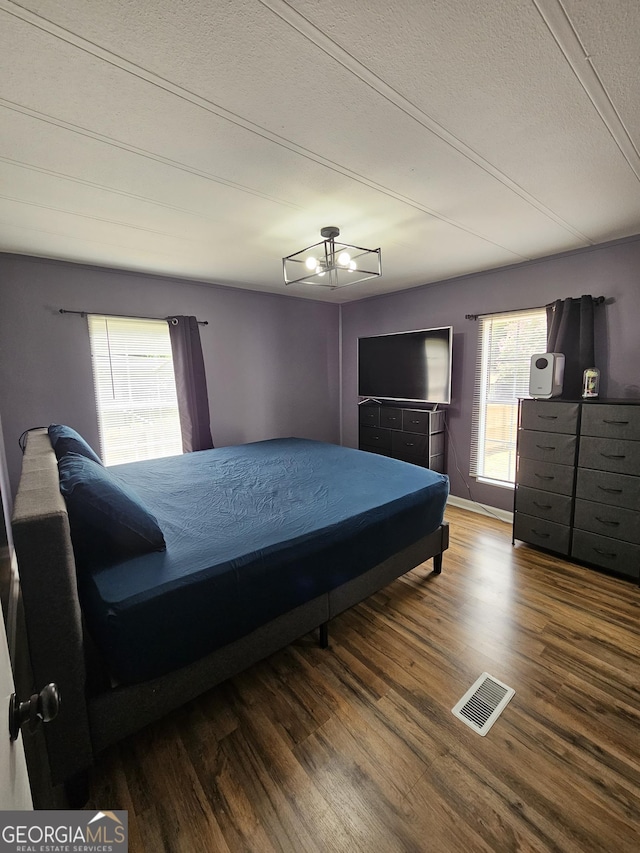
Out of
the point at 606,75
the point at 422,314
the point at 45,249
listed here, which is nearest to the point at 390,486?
the point at 606,75

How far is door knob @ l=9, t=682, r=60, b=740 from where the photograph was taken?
647 mm

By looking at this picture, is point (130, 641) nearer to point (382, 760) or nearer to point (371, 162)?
point (382, 760)

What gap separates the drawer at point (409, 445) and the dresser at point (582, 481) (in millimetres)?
1031

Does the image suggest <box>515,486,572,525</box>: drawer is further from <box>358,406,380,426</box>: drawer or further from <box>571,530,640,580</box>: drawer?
<box>358,406,380,426</box>: drawer

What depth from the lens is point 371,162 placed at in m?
1.66

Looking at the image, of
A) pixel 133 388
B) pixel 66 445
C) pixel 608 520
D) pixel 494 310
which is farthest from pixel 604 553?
pixel 133 388

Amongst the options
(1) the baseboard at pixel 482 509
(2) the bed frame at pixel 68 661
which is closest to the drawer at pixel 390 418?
(1) the baseboard at pixel 482 509

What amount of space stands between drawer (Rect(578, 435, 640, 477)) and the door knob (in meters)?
3.14

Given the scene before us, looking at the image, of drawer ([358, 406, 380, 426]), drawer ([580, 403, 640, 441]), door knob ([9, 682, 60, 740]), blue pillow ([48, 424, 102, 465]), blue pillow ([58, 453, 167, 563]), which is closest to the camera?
door knob ([9, 682, 60, 740])

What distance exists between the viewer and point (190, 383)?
3.72 metres

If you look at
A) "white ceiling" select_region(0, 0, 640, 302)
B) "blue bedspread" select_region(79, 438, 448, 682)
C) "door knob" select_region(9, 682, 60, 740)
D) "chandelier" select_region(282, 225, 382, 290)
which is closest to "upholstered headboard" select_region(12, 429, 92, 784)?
"blue bedspread" select_region(79, 438, 448, 682)

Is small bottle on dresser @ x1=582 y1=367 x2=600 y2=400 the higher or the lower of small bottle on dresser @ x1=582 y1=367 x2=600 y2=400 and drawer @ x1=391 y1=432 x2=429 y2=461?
the higher

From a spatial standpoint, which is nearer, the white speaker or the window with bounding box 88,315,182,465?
Result: the white speaker

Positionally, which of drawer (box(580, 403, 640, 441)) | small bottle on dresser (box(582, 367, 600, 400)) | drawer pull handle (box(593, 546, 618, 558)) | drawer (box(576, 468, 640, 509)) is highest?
small bottle on dresser (box(582, 367, 600, 400))
